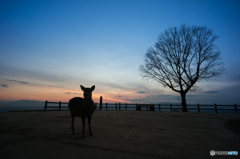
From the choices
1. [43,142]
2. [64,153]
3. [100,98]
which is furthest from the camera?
[100,98]

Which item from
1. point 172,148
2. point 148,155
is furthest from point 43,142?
point 172,148

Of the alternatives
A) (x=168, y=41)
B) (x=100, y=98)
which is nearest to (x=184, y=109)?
(x=168, y=41)

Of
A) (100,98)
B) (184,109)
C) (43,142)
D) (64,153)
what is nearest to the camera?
(64,153)

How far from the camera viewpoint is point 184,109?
18188mm

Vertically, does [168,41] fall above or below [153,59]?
above

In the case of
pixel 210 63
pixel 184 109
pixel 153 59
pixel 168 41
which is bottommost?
pixel 184 109

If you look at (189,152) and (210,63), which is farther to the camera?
(210,63)

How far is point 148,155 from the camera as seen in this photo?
275cm

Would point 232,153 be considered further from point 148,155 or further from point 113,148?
point 113,148

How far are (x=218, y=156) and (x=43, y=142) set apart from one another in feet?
15.5

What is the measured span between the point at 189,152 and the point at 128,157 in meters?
1.58

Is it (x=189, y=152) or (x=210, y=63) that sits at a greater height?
(x=210, y=63)

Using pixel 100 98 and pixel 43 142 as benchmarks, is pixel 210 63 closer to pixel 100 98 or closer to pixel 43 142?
pixel 100 98

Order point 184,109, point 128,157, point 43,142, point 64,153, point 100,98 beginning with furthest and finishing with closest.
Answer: point 100,98
point 184,109
point 43,142
point 64,153
point 128,157
